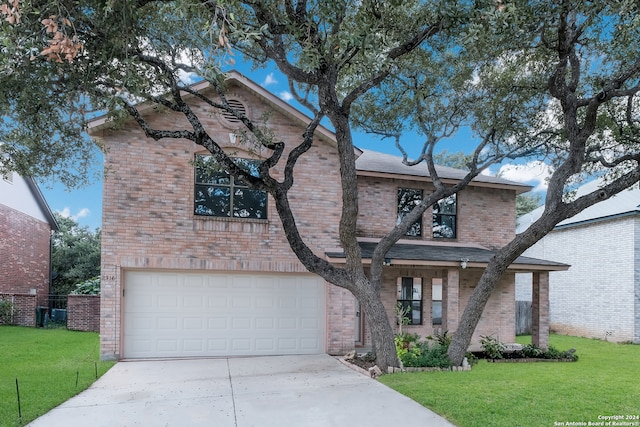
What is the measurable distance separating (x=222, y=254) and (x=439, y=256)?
5.75 m

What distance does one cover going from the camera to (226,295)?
1089cm

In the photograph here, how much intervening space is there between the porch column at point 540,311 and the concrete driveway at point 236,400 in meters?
5.76

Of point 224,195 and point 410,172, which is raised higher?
point 410,172

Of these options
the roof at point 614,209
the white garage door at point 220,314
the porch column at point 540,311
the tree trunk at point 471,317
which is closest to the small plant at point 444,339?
the tree trunk at point 471,317

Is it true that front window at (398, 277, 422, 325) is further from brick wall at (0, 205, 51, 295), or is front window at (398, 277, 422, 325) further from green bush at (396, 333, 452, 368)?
brick wall at (0, 205, 51, 295)

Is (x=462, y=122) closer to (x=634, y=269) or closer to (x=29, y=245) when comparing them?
(x=634, y=269)

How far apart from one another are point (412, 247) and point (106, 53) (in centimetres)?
913

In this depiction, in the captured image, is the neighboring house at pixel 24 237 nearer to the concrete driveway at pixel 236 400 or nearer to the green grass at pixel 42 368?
the green grass at pixel 42 368

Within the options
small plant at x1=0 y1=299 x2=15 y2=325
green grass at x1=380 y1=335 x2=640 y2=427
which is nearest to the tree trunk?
green grass at x1=380 y1=335 x2=640 y2=427

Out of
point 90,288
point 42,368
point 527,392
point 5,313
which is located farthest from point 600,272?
point 5,313

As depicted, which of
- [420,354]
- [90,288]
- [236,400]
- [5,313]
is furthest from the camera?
[90,288]

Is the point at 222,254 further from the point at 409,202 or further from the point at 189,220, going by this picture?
the point at 409,202

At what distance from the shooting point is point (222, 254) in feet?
35.3

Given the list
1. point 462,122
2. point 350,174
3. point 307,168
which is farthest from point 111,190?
point 462,122
